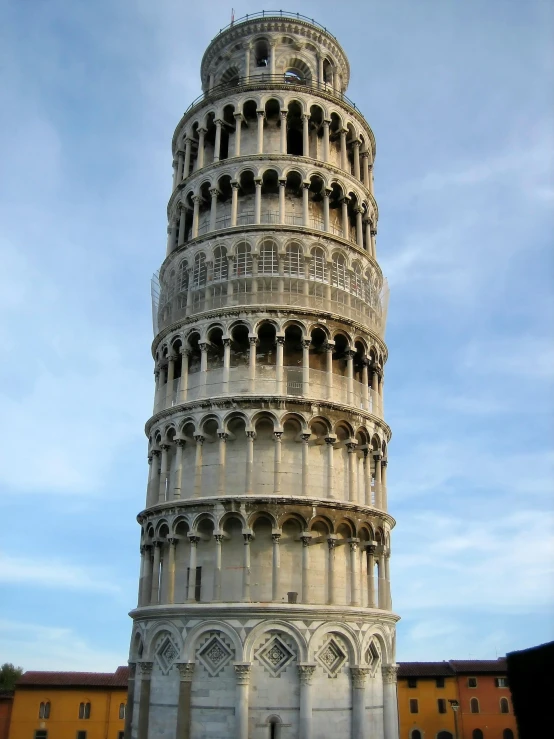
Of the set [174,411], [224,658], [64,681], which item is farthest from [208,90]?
[64,681]

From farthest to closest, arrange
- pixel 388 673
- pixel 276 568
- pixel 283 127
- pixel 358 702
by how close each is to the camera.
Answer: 1. pixel 283 127
2. pixel 388 673
3. pixel 276 568
4. pixel 358 702

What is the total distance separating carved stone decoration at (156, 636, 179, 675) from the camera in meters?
27.2

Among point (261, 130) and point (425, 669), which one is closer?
point (261, 130)

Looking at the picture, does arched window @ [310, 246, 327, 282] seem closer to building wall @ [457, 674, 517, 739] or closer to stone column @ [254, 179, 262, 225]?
stone column @ [254, 179, 262, 225]

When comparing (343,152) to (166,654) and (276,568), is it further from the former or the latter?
(166,654)

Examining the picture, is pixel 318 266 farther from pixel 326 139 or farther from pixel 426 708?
pixel 426 708

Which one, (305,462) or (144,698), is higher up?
(305,462)

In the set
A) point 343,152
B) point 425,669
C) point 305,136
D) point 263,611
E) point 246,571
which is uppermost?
point 343,152

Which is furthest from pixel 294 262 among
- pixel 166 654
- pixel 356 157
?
pixel 166 654

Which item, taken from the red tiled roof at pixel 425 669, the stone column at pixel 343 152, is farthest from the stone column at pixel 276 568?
the red tiled roof at pixel 425 669

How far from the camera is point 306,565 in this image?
27234 mm

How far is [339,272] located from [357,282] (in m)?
1.16

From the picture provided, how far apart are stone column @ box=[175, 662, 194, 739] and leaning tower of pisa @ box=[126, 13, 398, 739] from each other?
2.0 inches

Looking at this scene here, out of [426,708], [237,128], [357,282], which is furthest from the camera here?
[426,708]
